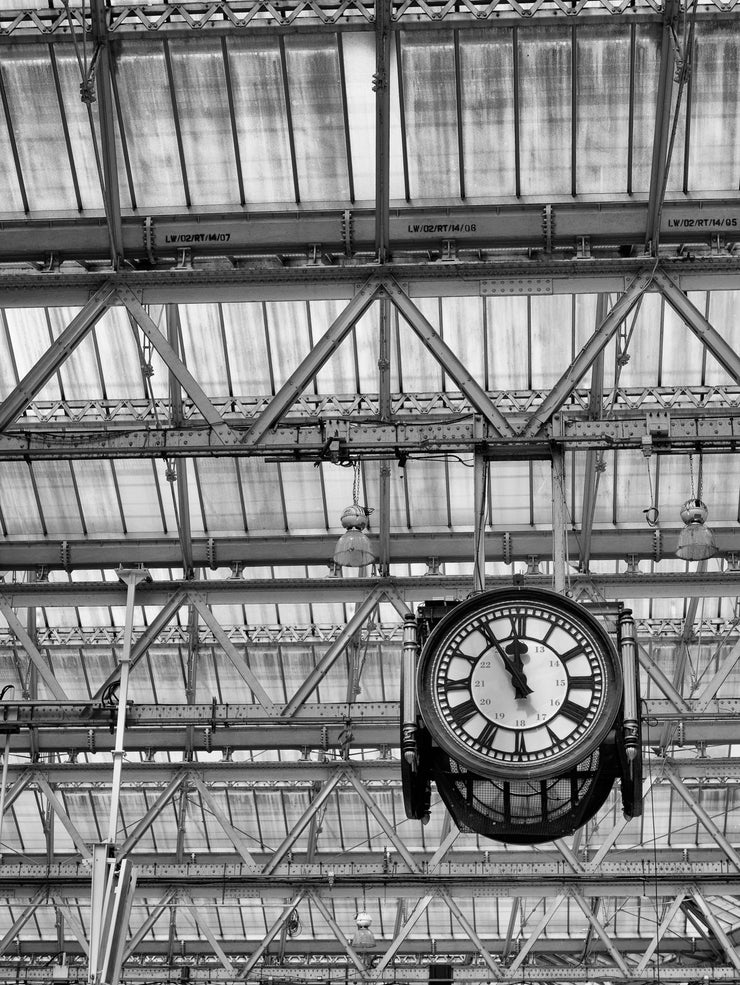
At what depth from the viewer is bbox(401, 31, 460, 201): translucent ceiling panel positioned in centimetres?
1922

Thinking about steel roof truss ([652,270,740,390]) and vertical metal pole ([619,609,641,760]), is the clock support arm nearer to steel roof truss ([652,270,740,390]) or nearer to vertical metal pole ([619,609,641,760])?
vertical metal pole ([619,609,641,760])

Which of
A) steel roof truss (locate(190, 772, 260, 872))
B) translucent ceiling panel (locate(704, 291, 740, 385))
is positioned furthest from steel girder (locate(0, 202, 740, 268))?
steel roof truss (locate(190, 772, 260, 872))

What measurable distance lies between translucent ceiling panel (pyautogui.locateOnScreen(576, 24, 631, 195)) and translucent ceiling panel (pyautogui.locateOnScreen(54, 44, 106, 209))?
6.25 m

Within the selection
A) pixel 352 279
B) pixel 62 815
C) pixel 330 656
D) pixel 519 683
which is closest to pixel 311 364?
pixel 352 279

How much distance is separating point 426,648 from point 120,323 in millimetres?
13978

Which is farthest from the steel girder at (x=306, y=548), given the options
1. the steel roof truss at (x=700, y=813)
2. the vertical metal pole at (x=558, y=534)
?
the vertical metal pole at (x=558, y=534)

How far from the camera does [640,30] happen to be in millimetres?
18875

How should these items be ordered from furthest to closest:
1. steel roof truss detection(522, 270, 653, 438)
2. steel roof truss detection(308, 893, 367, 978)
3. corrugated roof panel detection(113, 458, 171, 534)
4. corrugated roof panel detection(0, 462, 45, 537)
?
steel roof truss detection(308, 893, 367, 978)
corrugated roof panel detection(0, 462, 45, 537)
corrugated roof panel detection(113, 458, 171, 534)
steel roof truss detection(522, 270, 653, 438)

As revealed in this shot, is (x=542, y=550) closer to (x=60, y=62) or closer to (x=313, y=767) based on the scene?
(x=313, y=767)

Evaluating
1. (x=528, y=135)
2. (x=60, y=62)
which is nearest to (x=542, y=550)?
(x=528, y=135)

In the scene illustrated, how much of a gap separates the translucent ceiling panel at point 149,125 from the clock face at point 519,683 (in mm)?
9450

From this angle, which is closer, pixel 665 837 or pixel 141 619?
pixel 141 619

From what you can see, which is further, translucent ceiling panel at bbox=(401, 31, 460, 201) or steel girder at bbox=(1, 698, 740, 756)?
steel girder at bbox=(1, 698, 740, 756)

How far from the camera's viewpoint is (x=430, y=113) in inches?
776
